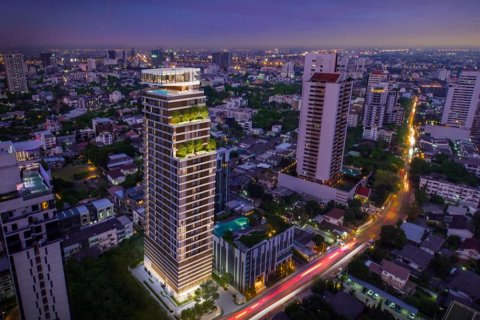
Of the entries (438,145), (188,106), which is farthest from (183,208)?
(438,145)

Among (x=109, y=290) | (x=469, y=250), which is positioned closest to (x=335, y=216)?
(x=469, y=250)

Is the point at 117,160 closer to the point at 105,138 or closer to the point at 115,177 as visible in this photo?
the point at 115,177

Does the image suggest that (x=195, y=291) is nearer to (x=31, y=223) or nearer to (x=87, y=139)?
(x=31, y=223)

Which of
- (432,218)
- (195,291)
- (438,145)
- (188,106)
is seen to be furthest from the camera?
(438,145)

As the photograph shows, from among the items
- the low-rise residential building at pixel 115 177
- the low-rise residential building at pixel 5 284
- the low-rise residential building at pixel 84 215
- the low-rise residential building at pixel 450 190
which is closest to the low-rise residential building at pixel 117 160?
the low-rise residential building at pixel 115 177

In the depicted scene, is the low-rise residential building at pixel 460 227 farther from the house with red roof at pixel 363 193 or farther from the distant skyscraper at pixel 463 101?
the distant skyscraper at pixel 463 101
